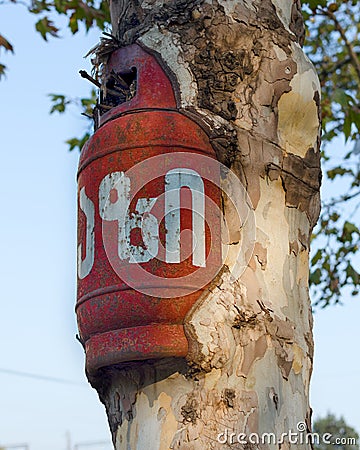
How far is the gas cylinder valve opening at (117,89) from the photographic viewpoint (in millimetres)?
1973

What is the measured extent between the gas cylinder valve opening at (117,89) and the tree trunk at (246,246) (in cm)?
10

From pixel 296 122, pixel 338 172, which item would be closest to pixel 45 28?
pixel 338 172

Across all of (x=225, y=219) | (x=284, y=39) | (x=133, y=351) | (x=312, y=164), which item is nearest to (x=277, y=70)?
(x=284, y=39)

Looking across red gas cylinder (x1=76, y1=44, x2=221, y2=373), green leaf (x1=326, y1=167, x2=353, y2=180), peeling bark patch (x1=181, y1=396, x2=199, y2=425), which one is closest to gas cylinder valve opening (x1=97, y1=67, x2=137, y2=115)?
red gas cylinder (x1=76, y1=44, x2=221, y2=373)

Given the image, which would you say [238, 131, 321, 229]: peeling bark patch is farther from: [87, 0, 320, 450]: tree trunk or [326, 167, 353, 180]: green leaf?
[326, 167, 353, 180]: green leaf

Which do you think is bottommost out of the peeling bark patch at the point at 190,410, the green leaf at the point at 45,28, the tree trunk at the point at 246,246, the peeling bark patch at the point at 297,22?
the peeling bark patch at the point at 190,410

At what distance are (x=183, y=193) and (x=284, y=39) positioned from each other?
534mm

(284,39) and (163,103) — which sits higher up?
(284,39)

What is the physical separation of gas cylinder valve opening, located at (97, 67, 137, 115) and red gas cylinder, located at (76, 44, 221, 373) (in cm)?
9

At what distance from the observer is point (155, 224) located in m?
1.72

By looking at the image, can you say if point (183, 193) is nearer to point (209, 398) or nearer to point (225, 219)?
point (225, 219)

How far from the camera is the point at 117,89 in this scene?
202 centimetres

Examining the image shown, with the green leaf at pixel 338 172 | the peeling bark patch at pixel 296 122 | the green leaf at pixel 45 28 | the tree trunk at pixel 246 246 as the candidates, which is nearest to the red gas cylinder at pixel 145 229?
the tree trunk at pixel 246 246

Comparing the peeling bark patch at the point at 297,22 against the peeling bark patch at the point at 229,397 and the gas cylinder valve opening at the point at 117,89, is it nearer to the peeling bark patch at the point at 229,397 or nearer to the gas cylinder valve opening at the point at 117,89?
the gas cylinder valve opening at the point at 117,89
